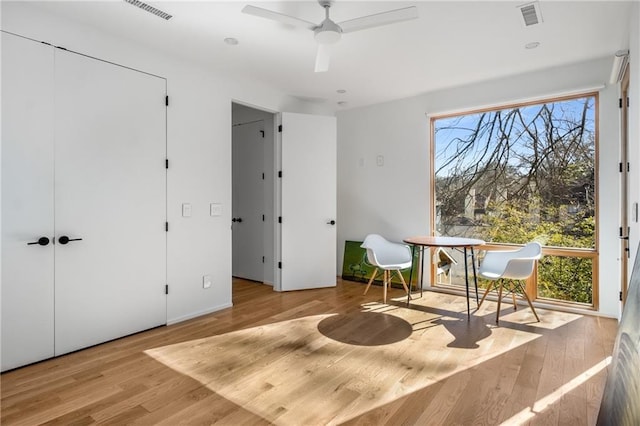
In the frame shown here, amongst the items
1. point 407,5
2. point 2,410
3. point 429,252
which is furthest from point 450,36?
point 2,410

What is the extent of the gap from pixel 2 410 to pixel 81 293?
0.97 metres

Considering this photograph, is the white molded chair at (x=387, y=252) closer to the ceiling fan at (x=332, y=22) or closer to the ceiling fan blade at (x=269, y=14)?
the ceiling fan at (x=332, y=22)

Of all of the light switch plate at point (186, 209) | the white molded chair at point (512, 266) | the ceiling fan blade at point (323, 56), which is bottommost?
the white molded chair at point (512, 266)

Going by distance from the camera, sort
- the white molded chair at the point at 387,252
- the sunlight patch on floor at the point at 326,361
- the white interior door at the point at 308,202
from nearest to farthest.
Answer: the sunlight patch on floor at the point at 326,361, the white molded chair at the point at 387,252, the white interior door at the point at 308,202

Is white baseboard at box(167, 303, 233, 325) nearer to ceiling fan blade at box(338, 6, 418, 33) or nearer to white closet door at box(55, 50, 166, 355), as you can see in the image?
white closet door at box(55, 50, 166, 355)

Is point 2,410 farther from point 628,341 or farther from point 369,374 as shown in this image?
point 628,341

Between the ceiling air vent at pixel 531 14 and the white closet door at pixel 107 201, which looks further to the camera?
the white closet door at pixel 107 201

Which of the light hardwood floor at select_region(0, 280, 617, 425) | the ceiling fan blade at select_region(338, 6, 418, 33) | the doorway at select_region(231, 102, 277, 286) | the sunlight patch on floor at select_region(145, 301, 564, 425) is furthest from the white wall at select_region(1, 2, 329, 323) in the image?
the ceiling fan blade at select_region(338, 6, 418, 33)

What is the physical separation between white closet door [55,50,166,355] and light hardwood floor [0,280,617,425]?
269mm

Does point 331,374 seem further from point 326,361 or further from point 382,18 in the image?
point 382,18

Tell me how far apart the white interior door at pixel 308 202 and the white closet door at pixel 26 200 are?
8.41 feet

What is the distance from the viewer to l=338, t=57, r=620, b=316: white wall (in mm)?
3523

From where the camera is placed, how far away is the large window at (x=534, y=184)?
3.74m

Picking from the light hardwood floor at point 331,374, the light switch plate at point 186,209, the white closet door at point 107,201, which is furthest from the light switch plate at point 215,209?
the light hardwood floor at point 331,374
